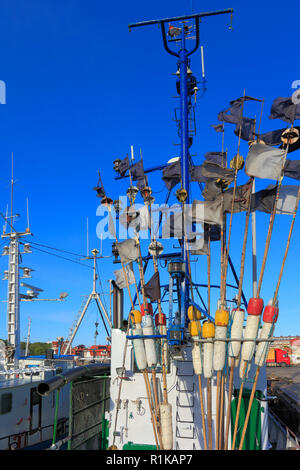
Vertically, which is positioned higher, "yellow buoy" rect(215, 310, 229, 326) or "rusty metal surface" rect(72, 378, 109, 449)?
"yellow buoy" rect(215, 310, 229, 326)

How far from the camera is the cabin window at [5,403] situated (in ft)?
51.0

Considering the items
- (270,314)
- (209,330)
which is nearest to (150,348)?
(209,330)

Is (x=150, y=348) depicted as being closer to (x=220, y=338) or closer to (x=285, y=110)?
(x=220, y=338)

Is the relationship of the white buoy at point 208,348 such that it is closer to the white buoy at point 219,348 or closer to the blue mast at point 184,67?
the white buoy at point 219,348

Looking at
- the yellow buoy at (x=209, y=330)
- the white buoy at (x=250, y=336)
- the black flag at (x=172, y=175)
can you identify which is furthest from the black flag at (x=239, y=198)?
the black flag at (x=172, y=175)

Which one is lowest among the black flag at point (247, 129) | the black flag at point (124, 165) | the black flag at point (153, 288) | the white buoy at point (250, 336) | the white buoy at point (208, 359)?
the white buoy at point (208, 359)

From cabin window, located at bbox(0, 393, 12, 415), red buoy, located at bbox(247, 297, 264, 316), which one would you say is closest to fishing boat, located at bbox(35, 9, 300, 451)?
red buoy, located at bbox(247, 297, 264, 316)

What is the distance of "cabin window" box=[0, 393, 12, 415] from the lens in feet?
51.0

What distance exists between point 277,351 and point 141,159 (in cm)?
3282

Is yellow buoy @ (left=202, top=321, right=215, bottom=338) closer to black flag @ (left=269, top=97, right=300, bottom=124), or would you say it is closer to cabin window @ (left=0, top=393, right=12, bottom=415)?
black flag @ (left=269, top=97, right=300, bottom=124)

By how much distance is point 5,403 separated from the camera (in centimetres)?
1571
